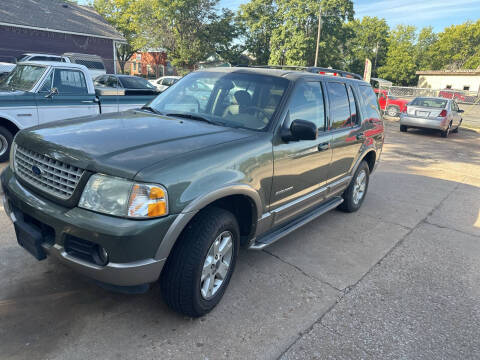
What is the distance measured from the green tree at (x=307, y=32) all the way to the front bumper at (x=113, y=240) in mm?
38692

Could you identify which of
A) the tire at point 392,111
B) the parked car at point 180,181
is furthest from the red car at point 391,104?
the parked car at point 180,181

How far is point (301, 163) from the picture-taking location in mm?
3484

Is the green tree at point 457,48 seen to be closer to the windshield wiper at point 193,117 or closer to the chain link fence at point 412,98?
the chain link fence at point 412,98

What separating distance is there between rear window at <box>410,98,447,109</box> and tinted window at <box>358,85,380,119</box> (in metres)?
11.0

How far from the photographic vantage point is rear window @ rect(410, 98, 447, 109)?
48.0 feet

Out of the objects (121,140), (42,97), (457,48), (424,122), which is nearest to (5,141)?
(42,97)

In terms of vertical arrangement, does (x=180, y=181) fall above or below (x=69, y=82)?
below

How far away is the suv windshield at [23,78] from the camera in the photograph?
21.7ft

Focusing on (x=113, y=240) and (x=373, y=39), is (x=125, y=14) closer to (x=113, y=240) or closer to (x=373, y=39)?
(x=113, y=240)

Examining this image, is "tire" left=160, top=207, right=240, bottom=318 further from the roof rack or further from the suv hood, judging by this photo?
the roof rack

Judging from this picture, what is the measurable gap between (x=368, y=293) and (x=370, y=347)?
748 mm

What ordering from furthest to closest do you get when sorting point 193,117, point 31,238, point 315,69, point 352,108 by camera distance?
point 352,108 < point 315,69 < point 193,117 < point 31,238

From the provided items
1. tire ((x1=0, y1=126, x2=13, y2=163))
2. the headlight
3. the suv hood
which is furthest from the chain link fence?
the headlight

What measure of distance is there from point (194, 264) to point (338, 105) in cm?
276
